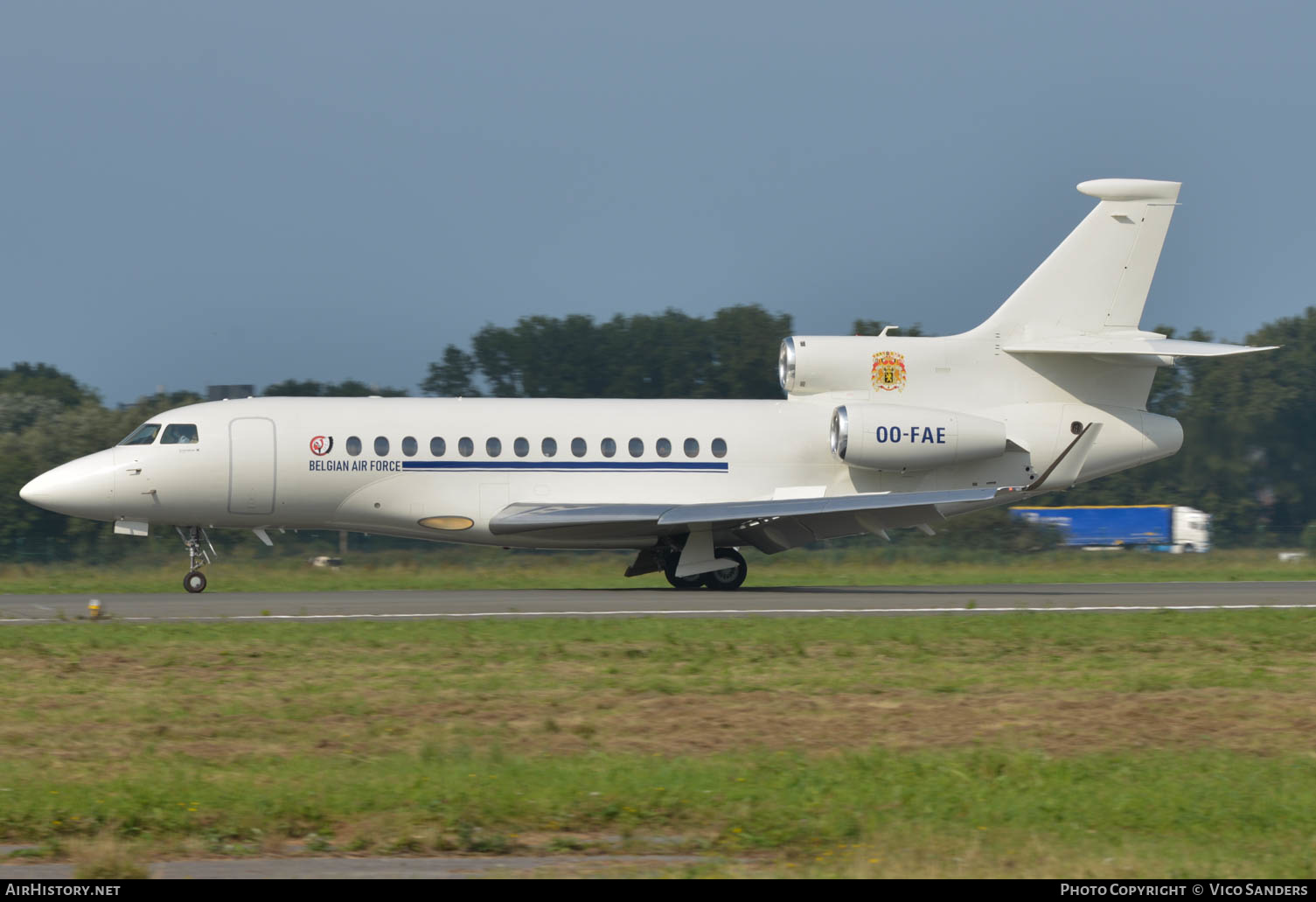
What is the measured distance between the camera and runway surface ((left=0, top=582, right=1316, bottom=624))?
20.0m

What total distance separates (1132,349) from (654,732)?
16.6 meters

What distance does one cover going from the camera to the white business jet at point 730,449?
24.4 meters

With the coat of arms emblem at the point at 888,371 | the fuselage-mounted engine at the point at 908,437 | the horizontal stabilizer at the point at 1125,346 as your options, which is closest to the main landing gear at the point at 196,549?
the fuselage-mounted engine at the point at 908,437

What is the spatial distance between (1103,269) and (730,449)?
7905mm

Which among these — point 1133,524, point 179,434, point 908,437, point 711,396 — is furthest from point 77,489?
point 1133,524

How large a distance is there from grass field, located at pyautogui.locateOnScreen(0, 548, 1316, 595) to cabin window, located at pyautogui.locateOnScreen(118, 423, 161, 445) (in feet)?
8.74

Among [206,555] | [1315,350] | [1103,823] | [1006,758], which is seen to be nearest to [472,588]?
[206,555]

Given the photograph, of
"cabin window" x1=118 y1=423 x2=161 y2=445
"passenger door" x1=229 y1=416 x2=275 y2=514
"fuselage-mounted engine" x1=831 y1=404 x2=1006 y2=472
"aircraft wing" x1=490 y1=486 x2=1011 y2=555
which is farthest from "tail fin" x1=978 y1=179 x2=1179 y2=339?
"cabin window" x1=118 y1=423 x2=161 y2=445

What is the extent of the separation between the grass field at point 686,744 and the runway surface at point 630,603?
206 cm

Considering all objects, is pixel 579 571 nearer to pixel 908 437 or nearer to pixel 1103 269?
pixel 908 437

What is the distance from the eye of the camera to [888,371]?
26609 millimetres

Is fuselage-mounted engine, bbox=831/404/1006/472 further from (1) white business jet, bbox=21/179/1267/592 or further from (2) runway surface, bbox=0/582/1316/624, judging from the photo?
(2) runway surface, bbox=0/582/1316/624

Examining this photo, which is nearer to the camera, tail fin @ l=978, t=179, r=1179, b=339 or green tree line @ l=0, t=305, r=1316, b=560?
tail fin @ l=978, t=179, r=1179, b=339

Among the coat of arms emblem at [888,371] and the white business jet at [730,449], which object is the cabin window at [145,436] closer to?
the white business jet at [730,449]
